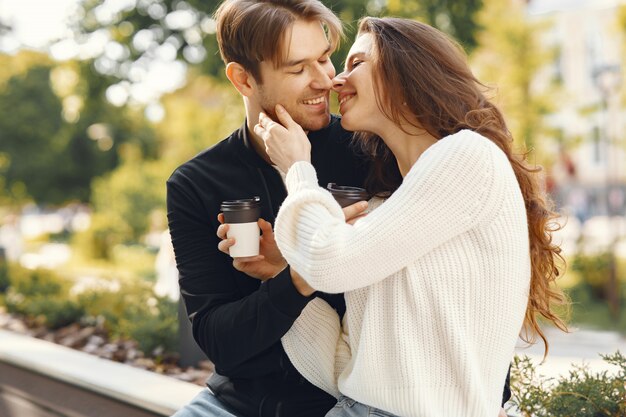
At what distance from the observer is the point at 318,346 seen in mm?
2154

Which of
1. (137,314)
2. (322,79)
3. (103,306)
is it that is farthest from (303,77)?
(103,306)

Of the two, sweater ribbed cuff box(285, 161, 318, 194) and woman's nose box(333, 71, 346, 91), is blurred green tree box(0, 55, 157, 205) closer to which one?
woman's nose box(333, 71, 346, 91)

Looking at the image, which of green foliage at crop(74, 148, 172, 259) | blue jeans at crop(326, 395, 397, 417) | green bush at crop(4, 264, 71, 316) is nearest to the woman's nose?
blue jeans at crop(326, 395, 397, 417)

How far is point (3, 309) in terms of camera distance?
8438mm

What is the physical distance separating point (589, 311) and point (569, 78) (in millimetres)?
31005

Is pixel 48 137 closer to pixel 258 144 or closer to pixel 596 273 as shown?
pixel 596 273

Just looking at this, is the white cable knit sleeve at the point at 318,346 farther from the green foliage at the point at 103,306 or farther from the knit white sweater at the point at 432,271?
the green foliage at the point at 103,306

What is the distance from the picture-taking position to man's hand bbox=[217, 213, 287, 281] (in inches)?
85.1

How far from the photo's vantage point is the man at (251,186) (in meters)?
2.27

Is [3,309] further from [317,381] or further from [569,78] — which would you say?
[569,78]

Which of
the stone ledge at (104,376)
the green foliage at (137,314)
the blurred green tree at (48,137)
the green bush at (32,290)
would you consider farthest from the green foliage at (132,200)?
the stone ledge at (104,376)

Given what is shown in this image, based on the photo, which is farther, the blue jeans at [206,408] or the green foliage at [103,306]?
the green foliage at [103,306]

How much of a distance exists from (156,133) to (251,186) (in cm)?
3647

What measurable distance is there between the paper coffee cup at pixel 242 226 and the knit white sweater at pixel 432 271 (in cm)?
21
